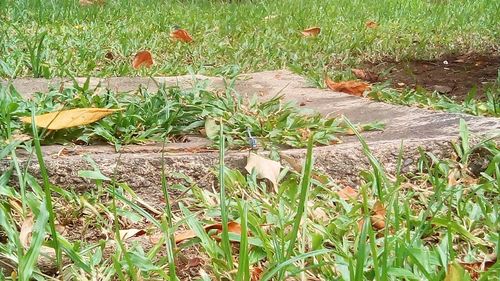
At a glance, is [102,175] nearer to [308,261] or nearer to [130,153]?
[130,153]

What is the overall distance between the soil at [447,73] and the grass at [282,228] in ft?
5.65

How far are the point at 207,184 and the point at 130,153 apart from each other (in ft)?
0.70

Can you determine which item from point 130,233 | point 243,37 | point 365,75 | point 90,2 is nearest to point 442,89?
point 365,75

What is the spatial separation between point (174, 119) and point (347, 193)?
0.61 meters

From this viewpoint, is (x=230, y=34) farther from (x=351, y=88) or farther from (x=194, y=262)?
(x=194, y=262)

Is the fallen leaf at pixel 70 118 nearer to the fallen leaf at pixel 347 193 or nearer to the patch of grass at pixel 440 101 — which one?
the fallen leaf at pixel 347 193

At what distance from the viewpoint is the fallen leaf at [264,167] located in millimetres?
1705

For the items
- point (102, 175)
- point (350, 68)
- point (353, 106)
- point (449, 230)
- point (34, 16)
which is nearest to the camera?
point (449, 230)

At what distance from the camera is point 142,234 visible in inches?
A: 59.3

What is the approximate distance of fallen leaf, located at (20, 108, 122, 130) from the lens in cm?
180

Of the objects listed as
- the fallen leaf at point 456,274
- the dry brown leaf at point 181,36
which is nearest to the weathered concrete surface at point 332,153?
the fallen leaf at point 456,274

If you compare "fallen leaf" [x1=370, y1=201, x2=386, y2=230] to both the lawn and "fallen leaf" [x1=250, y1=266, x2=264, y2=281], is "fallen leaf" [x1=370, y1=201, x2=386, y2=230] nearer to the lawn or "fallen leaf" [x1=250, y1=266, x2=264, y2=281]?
the lawn

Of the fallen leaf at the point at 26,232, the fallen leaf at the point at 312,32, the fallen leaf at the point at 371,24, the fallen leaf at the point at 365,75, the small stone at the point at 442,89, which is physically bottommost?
the fallen leaf at the point at 371,24

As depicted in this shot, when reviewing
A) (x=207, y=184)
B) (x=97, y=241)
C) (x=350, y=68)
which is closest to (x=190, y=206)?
(x=207, y=184)
